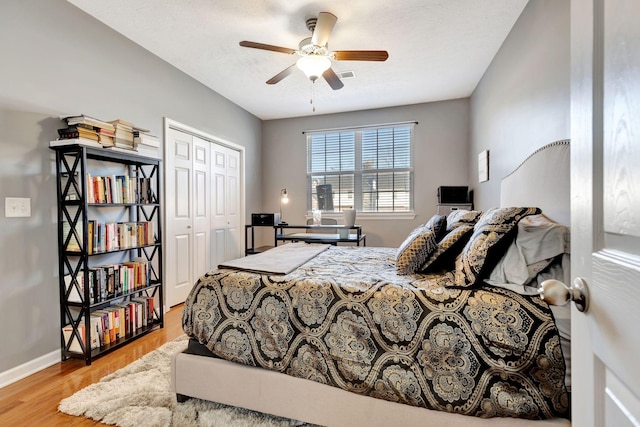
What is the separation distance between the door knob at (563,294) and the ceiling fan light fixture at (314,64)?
2297 mm

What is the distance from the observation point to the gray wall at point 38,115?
6.40ft

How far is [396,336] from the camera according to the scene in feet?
4.32

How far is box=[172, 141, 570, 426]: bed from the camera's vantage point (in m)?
1.18

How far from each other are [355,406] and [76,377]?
1.88 metres

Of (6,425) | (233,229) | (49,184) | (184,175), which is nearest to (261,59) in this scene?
(184,175)

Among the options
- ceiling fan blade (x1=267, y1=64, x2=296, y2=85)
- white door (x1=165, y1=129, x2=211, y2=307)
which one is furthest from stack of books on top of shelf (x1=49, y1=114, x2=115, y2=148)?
ceiling fan blade (x1=267, y1=64, x2=296, y2=85)

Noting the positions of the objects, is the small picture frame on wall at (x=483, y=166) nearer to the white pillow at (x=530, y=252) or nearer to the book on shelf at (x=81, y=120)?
the white pillow at (x=530, y=252)

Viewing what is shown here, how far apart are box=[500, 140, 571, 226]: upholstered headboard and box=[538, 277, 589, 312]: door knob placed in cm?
115

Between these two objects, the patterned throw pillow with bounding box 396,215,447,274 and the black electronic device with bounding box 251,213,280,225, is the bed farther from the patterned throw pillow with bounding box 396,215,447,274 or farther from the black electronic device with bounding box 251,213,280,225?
the black electronic device with bounding box 251,213,280,225

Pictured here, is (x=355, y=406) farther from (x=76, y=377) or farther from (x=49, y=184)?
(x=49, y=184)

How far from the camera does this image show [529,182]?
6.69 ft

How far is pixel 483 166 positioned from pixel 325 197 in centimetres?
246

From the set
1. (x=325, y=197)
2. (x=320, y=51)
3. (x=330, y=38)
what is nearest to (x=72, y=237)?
(x=320, y=51)

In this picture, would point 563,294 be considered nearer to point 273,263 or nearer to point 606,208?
point 606,208
